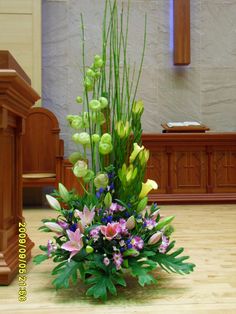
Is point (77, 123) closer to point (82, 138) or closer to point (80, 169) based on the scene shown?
point (82, 138)

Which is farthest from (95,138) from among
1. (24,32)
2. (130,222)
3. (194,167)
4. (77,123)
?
(24,32)

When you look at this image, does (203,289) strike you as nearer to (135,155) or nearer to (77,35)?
(135,155)

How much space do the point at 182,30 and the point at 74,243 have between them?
4212 millimetres

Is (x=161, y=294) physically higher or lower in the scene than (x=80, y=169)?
lower

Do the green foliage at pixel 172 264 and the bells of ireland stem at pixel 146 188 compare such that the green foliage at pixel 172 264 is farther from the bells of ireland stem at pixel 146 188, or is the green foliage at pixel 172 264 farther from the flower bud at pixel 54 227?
the flower bud at pixel 54 227

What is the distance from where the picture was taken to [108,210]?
154 centimetres

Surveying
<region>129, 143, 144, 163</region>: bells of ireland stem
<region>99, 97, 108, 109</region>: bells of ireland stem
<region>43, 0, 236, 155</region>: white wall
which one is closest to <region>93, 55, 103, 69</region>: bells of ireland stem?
<region>99, 97, 108, 109</region>: bells of ireland stem

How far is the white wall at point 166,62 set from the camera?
5.08 meters

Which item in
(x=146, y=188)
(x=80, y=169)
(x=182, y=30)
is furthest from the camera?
(x=182, y=30)

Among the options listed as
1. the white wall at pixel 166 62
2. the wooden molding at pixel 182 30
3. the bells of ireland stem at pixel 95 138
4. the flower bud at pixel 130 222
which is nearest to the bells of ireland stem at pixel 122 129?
the bells of ireland stem at pixel 95 138

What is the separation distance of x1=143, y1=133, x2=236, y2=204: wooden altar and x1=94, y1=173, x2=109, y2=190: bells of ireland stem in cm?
310

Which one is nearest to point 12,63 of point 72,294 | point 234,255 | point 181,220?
point 72,294

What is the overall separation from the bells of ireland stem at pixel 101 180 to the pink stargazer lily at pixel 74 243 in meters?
0.20

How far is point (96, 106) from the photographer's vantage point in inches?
59.4
